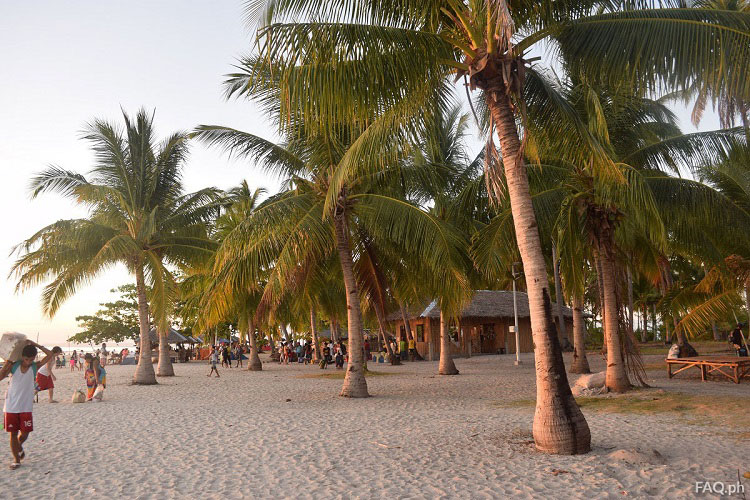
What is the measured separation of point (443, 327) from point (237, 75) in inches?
429

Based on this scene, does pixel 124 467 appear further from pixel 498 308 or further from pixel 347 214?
pixel 498 308

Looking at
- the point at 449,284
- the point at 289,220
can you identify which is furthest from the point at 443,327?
the point at 289,220

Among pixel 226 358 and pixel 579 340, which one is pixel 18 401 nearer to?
pixel 579 340

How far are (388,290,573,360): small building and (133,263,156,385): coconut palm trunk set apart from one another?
47.7 ft

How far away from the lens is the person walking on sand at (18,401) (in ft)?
21.7

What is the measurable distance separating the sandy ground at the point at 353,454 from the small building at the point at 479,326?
18386mm

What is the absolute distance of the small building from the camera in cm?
3061

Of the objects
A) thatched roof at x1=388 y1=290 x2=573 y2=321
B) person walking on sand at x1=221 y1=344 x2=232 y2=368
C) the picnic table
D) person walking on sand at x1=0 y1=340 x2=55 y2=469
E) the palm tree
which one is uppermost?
the palm tree

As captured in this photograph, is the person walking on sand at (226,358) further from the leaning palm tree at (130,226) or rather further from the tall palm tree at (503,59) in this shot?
the tall palm tree at (503,59)

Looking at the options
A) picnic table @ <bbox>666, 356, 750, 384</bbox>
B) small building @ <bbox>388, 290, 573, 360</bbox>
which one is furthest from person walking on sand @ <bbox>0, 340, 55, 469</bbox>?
small building @ <bbox>388, 290, 573, 360</bbox>

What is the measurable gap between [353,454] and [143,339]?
1264 cm

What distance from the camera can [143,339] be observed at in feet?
58.1

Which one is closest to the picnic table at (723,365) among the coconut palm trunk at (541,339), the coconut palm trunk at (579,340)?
the coconut palm trunk at (579,340)

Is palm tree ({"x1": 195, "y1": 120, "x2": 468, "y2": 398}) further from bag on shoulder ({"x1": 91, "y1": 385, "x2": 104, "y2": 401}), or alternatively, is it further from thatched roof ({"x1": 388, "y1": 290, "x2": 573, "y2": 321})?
thatched roof ({"x1": 388, "y1": 290, "x2": 573, "y2": 321})
